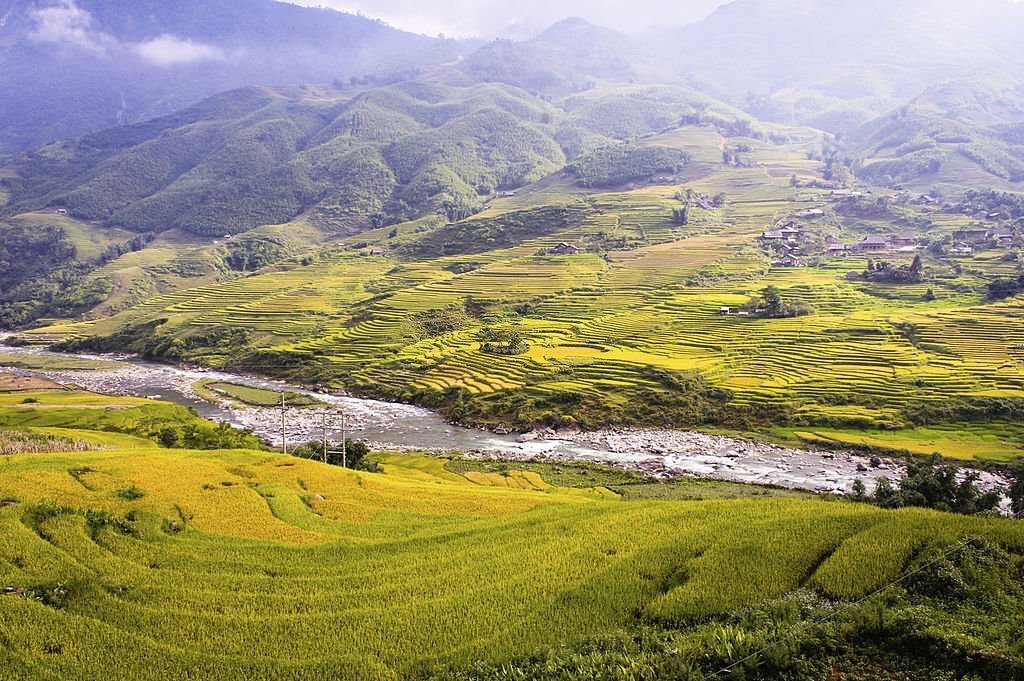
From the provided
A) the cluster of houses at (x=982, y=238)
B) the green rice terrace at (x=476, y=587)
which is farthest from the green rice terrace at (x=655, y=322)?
the green rice terrace at (x=476, y=587)

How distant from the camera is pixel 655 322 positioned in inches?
2685

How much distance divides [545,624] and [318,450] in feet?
95.2

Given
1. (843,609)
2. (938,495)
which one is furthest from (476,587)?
(938,495)

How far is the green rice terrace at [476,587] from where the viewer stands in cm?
972

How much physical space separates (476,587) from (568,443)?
33.3m

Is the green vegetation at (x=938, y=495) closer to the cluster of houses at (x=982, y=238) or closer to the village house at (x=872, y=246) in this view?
the cluster of houses at (x=982, y=238)

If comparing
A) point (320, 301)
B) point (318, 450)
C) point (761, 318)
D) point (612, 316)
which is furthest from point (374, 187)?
point (318, 450)

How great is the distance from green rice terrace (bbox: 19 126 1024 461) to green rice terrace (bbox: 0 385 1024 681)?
104 feet

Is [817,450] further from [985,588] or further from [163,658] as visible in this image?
[163,658]

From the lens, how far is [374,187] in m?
194

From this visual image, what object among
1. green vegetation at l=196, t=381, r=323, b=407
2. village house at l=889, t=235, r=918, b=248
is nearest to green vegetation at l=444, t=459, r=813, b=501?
green vegetation at l=196, t=381, r=323, b=407

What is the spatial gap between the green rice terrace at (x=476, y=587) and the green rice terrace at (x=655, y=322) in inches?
1251

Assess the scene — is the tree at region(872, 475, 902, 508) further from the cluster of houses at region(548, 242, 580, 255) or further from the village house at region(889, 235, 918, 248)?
the village house at region(889, 235, 918, 248)

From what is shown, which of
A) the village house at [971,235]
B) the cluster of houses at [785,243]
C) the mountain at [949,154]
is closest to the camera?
the cluster of houses at [785,243]
